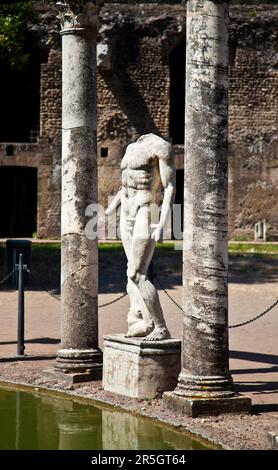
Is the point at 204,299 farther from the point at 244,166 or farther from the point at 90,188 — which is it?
the point at 244,166

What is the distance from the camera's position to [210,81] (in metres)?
6.73

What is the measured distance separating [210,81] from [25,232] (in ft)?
71.4

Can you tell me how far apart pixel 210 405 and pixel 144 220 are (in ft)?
5.74

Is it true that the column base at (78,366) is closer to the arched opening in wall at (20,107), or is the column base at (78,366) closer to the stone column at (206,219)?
the stone column at (206,219)

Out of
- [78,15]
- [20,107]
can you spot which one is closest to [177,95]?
[20,107]

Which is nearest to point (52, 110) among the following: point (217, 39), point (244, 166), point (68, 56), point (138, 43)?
point (138, 43)

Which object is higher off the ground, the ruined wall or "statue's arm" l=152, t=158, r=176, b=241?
the ruined wall

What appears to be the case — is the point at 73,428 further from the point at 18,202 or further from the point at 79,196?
the point at 18,202

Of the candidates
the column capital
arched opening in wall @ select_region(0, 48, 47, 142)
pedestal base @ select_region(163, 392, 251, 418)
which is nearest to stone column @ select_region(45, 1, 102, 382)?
the column capital

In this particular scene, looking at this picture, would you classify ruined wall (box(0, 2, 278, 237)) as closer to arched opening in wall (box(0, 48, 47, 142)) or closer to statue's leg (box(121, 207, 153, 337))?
→ arched opening in wall (box(0, 48, 47, 142))

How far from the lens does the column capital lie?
27.2 feet

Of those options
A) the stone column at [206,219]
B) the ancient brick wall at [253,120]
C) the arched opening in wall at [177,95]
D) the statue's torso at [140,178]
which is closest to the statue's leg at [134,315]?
the statue's torso at [140,178]

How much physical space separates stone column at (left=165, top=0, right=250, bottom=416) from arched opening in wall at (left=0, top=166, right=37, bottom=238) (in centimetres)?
2129

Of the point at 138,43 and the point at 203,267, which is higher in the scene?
the point at 138,43
